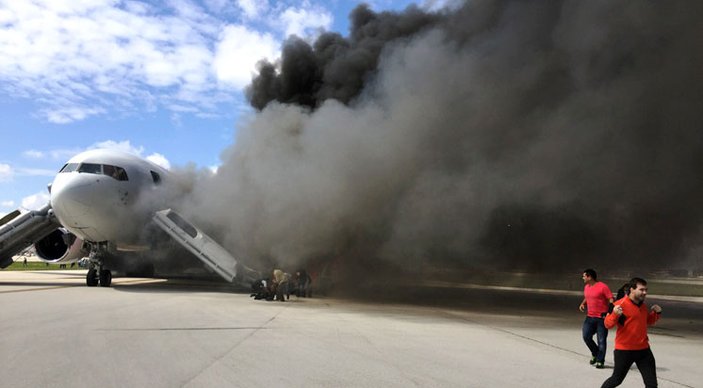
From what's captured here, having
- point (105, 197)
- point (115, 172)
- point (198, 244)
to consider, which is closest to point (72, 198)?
point (105, 197)

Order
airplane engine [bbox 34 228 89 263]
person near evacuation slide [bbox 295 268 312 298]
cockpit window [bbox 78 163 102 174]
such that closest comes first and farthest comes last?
1. person near evacuation slide [bbox 295 268 312 298]
2. cockpit window [bbox 78 163 102 174]
3. airplane engine [bbox 34 228 89 263]

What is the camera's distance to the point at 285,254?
60.2 feet

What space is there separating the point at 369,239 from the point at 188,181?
9298 millimetres

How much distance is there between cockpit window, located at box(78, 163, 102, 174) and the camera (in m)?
19.5

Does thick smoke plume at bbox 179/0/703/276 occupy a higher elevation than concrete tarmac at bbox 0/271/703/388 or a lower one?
higher

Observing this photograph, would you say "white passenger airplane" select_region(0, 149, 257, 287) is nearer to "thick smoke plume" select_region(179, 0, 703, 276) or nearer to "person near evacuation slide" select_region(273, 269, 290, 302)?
"thick smoke plume" select_region(179, 0, 703, 276)

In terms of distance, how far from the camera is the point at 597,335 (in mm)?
7715

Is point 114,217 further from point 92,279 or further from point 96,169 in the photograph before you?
point 92,279

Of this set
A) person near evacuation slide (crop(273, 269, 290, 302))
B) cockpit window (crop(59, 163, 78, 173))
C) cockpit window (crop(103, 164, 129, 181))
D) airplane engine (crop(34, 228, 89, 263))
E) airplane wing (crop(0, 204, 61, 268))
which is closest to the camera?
person near evacuation slide (crop(273, 269, 290, 302))

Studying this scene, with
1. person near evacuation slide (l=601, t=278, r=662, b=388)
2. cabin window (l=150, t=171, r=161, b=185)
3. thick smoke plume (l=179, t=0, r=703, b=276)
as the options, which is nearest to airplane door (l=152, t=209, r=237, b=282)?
thick smoke plume (l=179, t=0, r=703, b=276)

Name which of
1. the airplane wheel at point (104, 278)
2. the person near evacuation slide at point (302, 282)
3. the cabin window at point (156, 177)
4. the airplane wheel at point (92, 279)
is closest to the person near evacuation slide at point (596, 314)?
the person near evacuation slide at point (302, 282)

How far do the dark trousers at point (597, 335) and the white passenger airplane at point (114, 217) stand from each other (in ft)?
42.6

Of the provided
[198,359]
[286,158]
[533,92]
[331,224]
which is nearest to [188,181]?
[286,158]

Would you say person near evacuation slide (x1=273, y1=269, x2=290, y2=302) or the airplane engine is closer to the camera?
person near evacuation slide (x1=273, y1=269, x2=290, y2=302)
